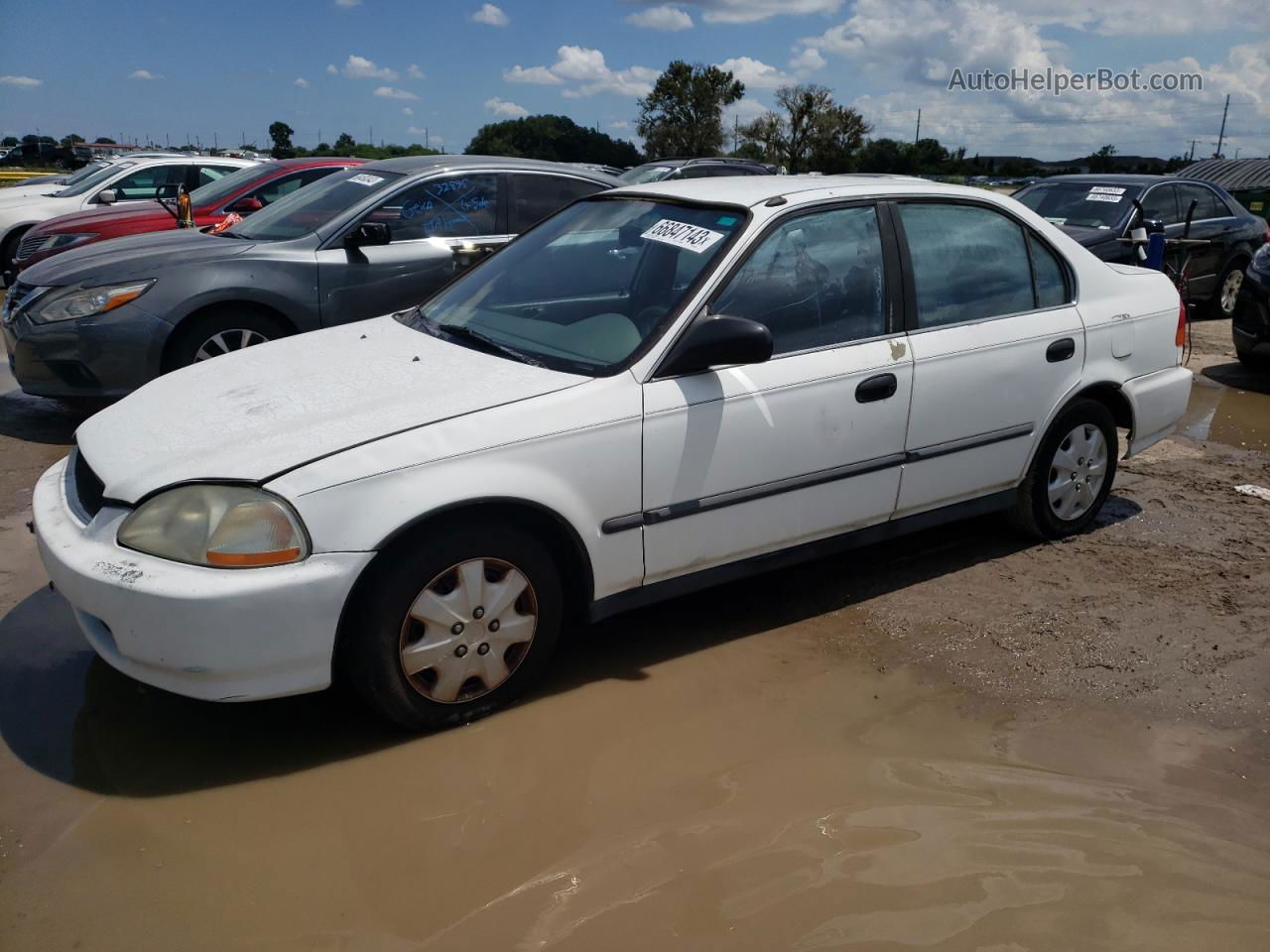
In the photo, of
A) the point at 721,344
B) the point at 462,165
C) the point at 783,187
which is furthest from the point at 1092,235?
the point at 721,344

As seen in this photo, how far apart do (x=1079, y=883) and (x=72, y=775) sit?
2750mm

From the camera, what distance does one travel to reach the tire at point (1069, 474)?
4.65 m

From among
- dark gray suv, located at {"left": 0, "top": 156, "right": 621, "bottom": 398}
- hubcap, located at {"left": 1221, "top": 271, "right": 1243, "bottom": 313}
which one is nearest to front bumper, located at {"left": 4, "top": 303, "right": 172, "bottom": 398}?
dark gray suv, located at {"left": 0, "top": 156, "right": 621, "bottom": 398}

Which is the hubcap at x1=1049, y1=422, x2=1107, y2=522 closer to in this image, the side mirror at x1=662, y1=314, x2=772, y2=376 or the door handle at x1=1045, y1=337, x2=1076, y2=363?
the door handle at x1=1045, y1=337, x2=1076, y2=363

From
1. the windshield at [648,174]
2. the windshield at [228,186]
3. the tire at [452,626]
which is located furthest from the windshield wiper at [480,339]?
the windshield at [648,174]

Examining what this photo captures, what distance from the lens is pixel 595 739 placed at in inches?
129

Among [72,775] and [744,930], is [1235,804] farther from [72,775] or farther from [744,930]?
[72,775]

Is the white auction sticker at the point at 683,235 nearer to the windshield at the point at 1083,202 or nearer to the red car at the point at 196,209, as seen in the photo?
the red car at the point at 196,209

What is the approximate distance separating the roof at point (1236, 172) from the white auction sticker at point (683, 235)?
18037mm

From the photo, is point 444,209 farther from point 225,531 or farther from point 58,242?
point 58,242

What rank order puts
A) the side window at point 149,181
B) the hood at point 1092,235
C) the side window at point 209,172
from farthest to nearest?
the side window at point 209,172 → the side window at point 149,181 → the hood at point 1092,235

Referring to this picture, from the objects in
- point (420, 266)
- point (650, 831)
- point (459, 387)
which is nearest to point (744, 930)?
point (650, 831)

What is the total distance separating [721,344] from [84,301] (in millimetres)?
4181

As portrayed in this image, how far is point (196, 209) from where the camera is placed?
30.8 ft
